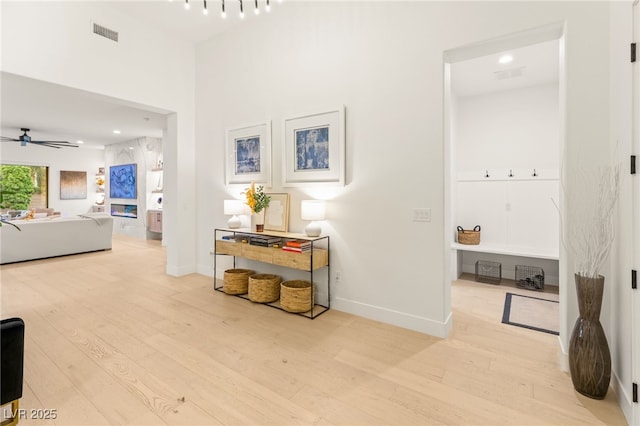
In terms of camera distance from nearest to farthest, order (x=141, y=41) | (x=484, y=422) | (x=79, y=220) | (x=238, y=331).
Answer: (x=484, y=422) < (x=238, y=331) < (x=141, y=41) < (x=79, y=220)

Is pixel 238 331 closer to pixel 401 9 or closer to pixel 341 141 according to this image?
pixel 341 141

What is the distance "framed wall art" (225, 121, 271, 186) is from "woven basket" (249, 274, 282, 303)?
1224 mm

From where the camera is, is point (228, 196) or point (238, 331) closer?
point (238, 331)

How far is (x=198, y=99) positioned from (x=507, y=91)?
4.77 metres

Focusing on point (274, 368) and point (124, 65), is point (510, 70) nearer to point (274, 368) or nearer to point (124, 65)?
point (274, 368)

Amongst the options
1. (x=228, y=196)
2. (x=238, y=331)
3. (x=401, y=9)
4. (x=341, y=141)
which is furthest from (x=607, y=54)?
(x=228, y=196)

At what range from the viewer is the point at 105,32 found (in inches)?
148

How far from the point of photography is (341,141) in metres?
3.16

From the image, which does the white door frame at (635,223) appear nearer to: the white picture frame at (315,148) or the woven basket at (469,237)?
the white picture frame at (315,148)

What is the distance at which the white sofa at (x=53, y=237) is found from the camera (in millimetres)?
5469

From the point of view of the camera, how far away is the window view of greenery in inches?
349

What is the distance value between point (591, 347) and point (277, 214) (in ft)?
9.91

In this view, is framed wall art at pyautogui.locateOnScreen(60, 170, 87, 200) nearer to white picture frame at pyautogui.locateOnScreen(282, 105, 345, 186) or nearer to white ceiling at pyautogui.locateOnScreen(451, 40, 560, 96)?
white picture frame at pyautogui.locateOnScreen(282, 105, 345, 186)

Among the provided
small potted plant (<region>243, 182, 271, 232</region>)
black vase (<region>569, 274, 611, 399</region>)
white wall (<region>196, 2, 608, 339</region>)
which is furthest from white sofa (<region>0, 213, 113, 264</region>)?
black vase (<region>569, 274, 611, 399</region>)
